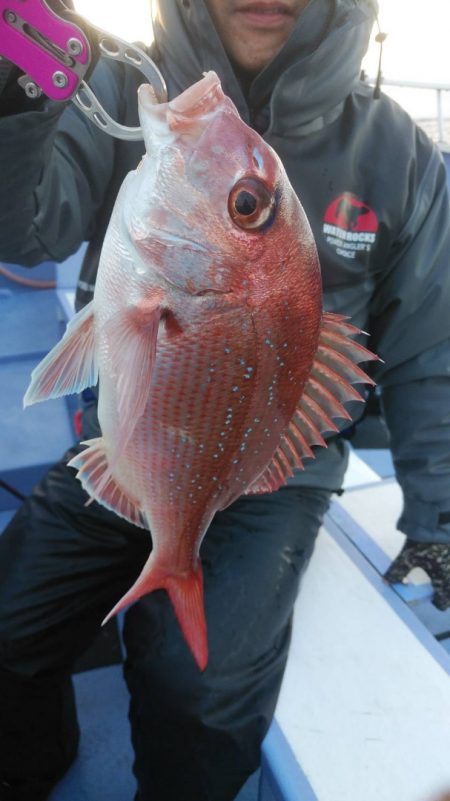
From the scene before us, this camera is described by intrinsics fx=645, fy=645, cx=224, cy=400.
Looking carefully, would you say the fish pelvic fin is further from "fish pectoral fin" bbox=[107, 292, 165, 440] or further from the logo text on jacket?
the logo text on jacket

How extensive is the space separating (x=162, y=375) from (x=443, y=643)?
187cm

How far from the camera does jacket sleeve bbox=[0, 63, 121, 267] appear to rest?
1112 millimetres

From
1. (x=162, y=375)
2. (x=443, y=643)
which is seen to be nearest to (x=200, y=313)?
(x=162, y=375)

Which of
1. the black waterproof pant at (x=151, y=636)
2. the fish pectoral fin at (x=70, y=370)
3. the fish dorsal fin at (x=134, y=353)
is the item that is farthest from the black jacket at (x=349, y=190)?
the fish dorsal fin at (x=134, y=353)

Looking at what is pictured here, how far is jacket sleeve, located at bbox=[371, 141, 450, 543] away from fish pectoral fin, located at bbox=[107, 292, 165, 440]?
1289mm

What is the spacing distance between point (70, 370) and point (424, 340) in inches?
53.4

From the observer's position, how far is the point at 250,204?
0.99 metres

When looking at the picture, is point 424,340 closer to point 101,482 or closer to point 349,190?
point 349,190

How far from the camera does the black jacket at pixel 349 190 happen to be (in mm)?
1739

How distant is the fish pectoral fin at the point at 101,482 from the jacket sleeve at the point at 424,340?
1.17 m

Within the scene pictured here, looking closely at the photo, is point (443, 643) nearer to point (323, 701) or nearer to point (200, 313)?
point (323, 701)

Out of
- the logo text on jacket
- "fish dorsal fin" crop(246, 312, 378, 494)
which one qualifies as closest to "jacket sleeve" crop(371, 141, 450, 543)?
the logo text on jacket

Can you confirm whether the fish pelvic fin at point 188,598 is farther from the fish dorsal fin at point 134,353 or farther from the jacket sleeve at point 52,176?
the jacket sleeve at point 52,176

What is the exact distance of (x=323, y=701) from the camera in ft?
5.40
